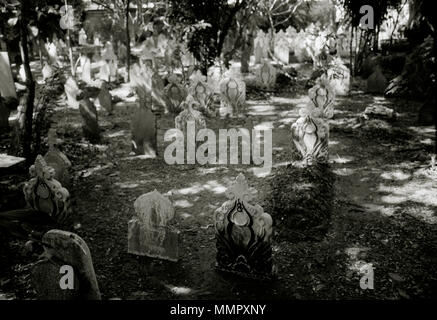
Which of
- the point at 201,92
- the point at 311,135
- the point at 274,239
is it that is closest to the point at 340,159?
the point at 311,135

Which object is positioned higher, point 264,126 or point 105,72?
point 105,72

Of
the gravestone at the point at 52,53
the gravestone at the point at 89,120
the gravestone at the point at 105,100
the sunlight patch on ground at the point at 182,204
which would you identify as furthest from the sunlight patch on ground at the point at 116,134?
the gravestone at the point at 52,53

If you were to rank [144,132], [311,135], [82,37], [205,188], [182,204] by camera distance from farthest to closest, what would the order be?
[82,37], [144,132], [311,135], [205,188], [182,204]

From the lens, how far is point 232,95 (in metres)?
10.9

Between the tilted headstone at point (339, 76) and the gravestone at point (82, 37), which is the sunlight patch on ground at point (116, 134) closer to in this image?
the tilted headstone at point (339, 76)

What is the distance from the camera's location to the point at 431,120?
9.56 metres

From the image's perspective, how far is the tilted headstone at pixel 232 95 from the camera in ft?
35.6

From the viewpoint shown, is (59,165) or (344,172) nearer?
(59,165)

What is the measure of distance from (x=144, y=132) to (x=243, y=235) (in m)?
4.19

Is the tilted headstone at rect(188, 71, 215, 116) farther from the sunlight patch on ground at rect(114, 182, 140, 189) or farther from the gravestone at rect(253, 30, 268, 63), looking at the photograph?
the gravestone at rect(253, 30, 268, 63)

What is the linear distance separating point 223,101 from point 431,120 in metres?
4.85

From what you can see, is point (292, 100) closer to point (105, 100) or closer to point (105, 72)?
point (105, 100)

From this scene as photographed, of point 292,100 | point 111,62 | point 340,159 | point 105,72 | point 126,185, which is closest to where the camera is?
point 126,185
